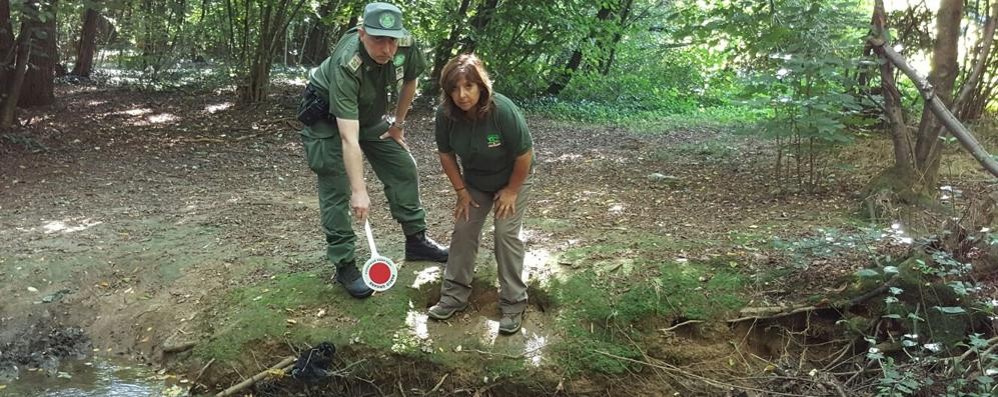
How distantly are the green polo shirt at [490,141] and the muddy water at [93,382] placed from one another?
2010 millimetres

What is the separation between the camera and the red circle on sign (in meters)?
4.02

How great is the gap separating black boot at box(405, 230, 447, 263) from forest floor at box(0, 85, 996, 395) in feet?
0.22

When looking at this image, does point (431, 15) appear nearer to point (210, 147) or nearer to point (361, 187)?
point (210, 147)

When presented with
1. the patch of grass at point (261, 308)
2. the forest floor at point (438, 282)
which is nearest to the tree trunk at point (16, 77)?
the forest floor at point (438, 282)

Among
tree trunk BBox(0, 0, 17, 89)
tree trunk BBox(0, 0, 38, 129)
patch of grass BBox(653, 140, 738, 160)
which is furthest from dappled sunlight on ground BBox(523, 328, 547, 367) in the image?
tree trunk BBox(0, 0, 17, 89)

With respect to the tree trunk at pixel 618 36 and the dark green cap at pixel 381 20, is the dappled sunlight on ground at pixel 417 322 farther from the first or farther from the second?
the tree trunk at pixel 618 36

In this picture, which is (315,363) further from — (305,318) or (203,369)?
(203,369)

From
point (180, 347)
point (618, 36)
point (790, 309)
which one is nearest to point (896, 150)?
point (790, 309)

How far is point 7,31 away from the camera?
866 cm

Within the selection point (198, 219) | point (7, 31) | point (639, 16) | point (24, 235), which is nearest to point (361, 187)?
point (198, 219)

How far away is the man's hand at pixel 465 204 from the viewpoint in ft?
12.4

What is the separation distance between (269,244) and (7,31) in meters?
5.92

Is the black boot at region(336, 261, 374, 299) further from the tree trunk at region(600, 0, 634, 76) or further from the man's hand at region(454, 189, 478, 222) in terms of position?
the tree trunk at region(600, 0, 634, 76)

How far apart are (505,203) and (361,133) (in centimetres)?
103
